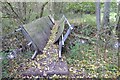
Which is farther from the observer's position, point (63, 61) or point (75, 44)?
point (75, 44)

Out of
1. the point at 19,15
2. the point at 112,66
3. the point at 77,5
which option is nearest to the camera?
the point at 112,66

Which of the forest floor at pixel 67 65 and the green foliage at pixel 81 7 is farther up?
the green foliage at pixel 81 7

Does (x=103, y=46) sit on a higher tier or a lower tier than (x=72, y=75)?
higher

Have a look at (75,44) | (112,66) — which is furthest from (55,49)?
(112,66)

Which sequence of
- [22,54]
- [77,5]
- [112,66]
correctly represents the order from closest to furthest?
1. [112,66]
2. [22,54]
3. [77,5]

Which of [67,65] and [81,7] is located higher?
[81,7]

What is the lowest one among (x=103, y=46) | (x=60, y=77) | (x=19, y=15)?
(x=60, y=77)

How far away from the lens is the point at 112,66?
505cm

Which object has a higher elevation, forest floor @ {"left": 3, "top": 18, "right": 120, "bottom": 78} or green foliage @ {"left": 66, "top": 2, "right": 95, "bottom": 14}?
green foliage @ {"left": 66, "top": 2, "right": 95, "bottom": 14}

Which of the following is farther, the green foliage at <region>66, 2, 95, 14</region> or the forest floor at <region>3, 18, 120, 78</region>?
the green foliage at <region>66, 2, 95, 14</region>

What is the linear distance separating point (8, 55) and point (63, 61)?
152cm

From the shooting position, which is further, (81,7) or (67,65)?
(81,7)

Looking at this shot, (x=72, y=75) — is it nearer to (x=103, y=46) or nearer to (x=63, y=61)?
(x=63, y=61)

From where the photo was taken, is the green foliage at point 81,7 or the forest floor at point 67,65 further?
the green foliage at point 81,7
